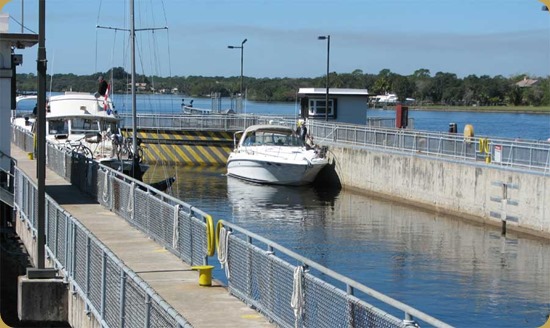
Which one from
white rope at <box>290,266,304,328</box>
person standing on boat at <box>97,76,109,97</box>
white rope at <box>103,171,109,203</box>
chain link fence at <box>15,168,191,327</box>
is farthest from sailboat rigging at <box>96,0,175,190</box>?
white rope at <box>290,266,304,328</box>

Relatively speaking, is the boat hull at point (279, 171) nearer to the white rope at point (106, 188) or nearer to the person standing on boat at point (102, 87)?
the person standing on boat at point (102, 87)

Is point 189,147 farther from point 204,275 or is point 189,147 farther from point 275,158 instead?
point 204,275

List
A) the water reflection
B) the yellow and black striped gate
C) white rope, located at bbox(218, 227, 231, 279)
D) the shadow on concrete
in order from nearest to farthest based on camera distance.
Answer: white rope, located at bbox(218, 227, 231, 279) → the shadow on concrete → the water reflection → the yellow and black striped gate

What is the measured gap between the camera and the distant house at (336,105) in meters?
63.1

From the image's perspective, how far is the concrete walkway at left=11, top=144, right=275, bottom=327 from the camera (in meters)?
14.0

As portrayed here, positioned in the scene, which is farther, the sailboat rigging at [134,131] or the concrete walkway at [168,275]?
the sailboat rigging at [134,131]

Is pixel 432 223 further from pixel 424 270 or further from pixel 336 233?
pixel 424 270

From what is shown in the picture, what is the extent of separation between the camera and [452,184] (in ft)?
134

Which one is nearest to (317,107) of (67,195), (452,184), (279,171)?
(279,171)

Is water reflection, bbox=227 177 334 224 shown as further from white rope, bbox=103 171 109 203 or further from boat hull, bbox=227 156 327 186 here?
white rope, bbox=103 171 109 203

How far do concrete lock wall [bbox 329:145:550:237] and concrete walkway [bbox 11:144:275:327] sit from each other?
15038mm

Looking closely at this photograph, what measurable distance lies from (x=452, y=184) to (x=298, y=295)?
29.0 meters

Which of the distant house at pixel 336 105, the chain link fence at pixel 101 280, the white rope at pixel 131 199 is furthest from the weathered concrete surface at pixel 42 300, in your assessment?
the distant house at pixel 336 105

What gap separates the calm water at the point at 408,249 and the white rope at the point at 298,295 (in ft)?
32.2
